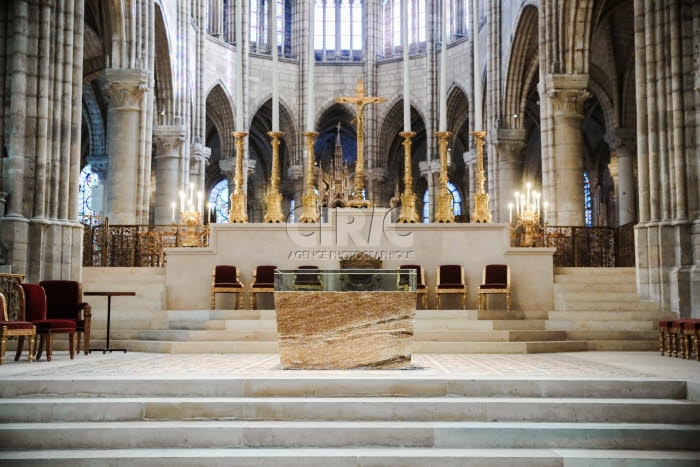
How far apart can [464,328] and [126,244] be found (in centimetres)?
819

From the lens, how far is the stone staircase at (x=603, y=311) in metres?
10.3

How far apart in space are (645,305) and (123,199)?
11.7 m

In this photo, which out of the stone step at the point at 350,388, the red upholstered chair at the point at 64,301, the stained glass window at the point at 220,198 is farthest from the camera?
the stained glass window at the point at 220,198

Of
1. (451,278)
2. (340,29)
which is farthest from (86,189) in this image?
(451,278)

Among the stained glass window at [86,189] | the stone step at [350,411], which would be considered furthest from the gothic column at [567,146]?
the stained glass window at [86,189]

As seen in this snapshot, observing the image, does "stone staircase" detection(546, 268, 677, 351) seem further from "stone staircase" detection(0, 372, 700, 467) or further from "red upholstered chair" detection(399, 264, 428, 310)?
"stone staircase" detection(0, 372, 700, 467)

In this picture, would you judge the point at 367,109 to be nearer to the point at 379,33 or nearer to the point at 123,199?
the point at 379,33

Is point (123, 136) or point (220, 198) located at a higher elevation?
point (220, 198)

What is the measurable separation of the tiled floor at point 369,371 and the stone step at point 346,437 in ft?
3.36

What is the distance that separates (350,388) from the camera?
242 inches

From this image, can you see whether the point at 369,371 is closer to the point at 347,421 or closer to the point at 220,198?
the point at 347,421

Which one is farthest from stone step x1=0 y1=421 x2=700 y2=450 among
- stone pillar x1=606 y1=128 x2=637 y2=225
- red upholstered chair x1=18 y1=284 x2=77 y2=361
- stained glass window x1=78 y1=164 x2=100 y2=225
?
stained glass window x1=78 y1=164 x2=100 y2=225

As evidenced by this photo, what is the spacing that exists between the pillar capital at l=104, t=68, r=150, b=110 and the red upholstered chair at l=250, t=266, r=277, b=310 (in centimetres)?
754

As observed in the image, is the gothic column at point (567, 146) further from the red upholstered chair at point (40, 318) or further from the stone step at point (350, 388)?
the red upholstered chair at point (40, 318)
